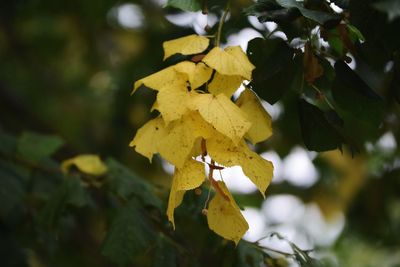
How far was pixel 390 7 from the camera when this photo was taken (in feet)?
2.83

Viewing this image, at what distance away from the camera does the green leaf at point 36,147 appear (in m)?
1.73

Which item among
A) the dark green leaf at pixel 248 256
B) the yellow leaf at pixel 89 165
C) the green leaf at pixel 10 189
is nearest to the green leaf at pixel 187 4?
the dark green leaf at pixel 248 256

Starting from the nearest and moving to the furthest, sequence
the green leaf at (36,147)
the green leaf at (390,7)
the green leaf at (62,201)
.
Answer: the green leaf at (390,7) → the green leaf at (62,201) → the green leaf at (36,147)

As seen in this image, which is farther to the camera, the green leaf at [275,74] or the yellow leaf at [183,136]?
the green leaf at [275,74]

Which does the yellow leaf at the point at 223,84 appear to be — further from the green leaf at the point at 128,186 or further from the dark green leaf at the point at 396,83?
the green leaf at the point at 128,186

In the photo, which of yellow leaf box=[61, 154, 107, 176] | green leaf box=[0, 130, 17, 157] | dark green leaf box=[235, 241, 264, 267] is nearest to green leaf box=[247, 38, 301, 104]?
dark green leaf box=[235, 241, 264, 267]

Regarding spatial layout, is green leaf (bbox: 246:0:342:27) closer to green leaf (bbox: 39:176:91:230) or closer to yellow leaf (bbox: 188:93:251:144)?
yellow leaf (bbox: 188:93:251:144)

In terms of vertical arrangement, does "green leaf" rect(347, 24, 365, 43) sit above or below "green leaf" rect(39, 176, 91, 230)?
above

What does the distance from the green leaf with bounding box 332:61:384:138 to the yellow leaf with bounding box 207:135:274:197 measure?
0.75 ft

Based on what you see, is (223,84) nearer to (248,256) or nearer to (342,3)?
(342,3)

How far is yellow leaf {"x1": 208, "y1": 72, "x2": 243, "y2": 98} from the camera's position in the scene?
40.1 inches

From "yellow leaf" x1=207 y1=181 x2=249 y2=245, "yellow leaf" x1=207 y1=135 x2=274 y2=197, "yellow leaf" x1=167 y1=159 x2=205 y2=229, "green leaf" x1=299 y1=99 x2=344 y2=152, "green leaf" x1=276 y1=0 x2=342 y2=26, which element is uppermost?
"green leaf" x1=276 y1=0 x2=342 y2=26

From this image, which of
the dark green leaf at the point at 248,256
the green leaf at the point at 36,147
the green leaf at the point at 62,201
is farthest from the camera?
the green leaf at the point at 36,147

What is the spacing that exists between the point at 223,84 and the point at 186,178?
0.17 metres
